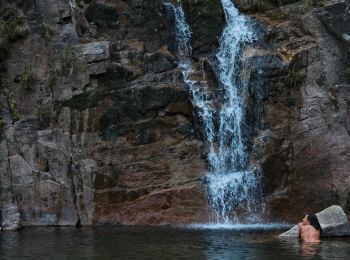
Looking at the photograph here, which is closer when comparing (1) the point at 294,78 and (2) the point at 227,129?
(1) the point at 294,78

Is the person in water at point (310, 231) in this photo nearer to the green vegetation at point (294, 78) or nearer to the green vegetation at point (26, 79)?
the green vegetation at point (294, 78)

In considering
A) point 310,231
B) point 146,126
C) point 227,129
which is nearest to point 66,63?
point 146,126

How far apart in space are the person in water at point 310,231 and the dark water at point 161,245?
0.26 m

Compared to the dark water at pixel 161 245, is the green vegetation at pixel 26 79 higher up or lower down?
higher up

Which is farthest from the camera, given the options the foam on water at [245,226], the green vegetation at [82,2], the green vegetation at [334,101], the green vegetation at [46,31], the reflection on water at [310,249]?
the green vegetation at [82,2]

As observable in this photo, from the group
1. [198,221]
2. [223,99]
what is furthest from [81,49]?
[198,221]

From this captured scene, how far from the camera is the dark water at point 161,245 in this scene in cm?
1382

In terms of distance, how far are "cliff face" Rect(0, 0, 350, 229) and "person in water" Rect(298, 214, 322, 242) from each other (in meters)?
5.12

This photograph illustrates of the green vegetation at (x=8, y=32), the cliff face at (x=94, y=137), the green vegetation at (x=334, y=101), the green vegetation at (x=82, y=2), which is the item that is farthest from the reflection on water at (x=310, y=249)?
the green vegetation at (x=82, y=2)

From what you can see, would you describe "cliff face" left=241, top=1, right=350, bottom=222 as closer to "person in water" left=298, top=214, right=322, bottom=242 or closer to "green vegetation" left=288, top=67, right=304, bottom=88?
"green vegetation" left=288, top=67, right=304, bottom=88

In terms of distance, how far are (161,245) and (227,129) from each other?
789cm

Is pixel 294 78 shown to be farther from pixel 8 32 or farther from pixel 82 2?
pixel 8 32

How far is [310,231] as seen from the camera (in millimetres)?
16016

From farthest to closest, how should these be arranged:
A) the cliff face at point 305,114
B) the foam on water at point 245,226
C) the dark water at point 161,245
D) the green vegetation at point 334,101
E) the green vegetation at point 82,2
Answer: the green vegetation at point 82,2, the green vegetation at point 334,101, the cliff face at point 305,114, the foam on water at point 245,226, the dark water at point 161,245
